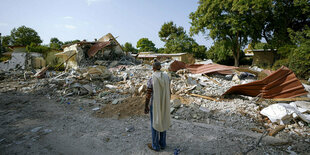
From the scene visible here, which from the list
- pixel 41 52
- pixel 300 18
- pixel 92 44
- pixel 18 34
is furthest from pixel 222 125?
pixel 18 34

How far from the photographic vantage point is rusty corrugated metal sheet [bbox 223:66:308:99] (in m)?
4.22

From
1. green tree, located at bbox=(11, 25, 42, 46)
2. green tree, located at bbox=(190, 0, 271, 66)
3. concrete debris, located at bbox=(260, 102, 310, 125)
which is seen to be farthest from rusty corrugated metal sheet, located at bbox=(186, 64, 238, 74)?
green tree, located at bbox=(11, 25, 42, 46)

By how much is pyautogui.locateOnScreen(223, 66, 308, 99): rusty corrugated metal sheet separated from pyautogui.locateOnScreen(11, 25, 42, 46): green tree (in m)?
36.9

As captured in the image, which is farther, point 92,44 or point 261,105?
point 92,44

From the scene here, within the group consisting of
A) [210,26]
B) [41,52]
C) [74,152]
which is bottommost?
[74,152]

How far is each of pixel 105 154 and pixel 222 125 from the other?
2628 mm

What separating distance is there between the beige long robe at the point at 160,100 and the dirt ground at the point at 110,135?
555 mm

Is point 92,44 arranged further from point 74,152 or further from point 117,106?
point 74,152

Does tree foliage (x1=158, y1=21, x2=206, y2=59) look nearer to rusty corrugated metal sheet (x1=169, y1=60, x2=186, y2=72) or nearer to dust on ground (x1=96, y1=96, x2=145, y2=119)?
rusty corrugated metal sheet (x1=169, y1=60, x2=186, y2=72)

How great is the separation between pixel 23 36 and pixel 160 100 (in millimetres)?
37761

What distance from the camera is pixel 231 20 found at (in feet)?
49.2

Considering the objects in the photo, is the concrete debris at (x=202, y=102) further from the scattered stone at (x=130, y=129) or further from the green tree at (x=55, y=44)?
the green tree at (x=55, y=44)

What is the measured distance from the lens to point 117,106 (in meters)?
4.54

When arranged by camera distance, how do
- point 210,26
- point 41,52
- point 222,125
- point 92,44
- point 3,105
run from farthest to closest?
1. point 41,52
2. point 210,26
3. point 92,44
4. point 3,105
5. point 222,125
